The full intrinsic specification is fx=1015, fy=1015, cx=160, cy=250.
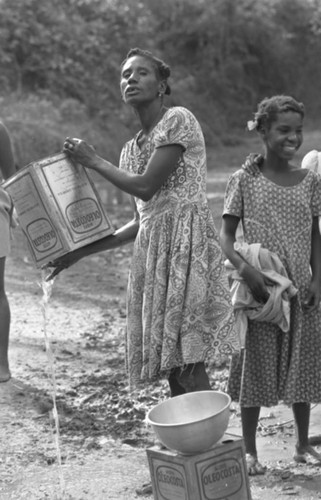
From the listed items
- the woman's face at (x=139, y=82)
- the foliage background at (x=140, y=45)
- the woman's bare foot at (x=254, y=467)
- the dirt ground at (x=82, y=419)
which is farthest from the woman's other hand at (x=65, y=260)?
the foliage background at (x=140, y=45)

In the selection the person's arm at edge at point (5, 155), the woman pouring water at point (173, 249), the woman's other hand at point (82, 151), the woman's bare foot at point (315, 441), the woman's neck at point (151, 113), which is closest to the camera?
the woman's other hand at point (82, 151)

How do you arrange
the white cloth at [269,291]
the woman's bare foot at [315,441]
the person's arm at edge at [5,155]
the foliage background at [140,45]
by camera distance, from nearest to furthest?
the white cloth at [269,291] → the woman's bare foot at [315,441] → the person's arm at edge at [5,155] → the foliage background at [140,45]

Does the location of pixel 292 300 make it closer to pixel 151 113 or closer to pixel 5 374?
pixel 151 113

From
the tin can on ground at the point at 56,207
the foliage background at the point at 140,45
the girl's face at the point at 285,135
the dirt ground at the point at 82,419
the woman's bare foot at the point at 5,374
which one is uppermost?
the foliage background at the point at 140,45

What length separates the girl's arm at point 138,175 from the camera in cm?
379

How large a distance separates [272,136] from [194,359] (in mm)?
1027

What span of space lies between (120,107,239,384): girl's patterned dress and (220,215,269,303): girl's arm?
21cm

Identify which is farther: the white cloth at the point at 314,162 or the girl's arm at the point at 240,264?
the white cloth at the point at 314,162

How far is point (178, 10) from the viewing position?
2112cm

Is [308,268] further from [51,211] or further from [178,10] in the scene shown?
[178,10]

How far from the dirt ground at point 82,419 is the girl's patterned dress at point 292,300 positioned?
34cm

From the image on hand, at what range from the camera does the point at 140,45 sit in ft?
64.1

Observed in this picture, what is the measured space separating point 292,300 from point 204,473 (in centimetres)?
111

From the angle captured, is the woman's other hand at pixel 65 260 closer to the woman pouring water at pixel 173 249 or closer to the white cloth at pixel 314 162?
the woman pouring water at pixel 173 249
